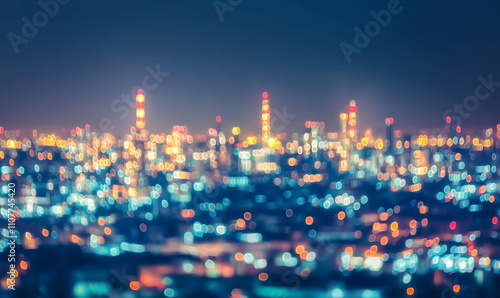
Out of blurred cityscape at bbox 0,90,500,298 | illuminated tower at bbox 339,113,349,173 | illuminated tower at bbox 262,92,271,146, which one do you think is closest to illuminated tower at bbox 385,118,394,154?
blurred cityscape at bbox 0,90,500,298

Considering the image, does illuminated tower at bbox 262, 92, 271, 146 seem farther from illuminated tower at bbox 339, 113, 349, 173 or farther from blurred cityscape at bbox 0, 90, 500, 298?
illuminated tower at bbox 339, 113, 349, 173

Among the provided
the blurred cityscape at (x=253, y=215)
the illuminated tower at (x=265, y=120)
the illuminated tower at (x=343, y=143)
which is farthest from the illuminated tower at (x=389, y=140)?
the illuminated tower at (x=265, y=120)

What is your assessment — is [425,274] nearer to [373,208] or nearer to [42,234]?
[42,234]

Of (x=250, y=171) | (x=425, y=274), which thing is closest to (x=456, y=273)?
(x=425, y=274)

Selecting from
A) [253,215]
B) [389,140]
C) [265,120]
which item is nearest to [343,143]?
[389,140]

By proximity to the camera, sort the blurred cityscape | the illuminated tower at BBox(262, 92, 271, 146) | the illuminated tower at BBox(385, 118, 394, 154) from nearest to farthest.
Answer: the blurred cityscape
the illuminated tower at BBox(262, 92, 271, 146)
the illuminated tower at BBox(385, 118, 394, 154)

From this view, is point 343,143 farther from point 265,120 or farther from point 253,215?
point 253,215
